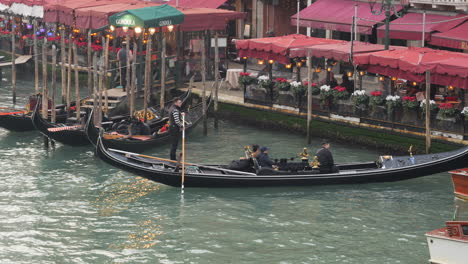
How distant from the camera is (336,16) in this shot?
30062mm

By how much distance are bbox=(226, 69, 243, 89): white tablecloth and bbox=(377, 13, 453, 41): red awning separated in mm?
4270

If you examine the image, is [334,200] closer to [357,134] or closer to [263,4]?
[357,134]

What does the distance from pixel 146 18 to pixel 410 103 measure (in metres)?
7.52

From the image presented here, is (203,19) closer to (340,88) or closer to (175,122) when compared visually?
(340,88)

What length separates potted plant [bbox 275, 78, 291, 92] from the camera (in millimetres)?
25875

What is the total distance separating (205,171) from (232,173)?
0.60 metres

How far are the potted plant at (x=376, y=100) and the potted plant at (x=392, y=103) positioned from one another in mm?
216

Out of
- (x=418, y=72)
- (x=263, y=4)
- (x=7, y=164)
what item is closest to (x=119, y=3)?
(x=263, y=4)

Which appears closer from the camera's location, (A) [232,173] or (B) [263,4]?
(A) [232,173]

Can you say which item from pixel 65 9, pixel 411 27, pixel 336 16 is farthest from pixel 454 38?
pixel 65 9

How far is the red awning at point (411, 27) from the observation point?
27.2 m

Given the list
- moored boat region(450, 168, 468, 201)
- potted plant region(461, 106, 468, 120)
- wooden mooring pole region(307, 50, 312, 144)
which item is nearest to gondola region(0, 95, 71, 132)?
wooden mooring pole region(307, 50, 312, 144)

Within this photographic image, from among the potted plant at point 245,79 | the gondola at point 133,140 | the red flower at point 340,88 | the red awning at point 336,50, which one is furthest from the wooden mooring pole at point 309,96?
the gondola at point 133,140

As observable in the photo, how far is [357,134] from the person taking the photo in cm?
2395
